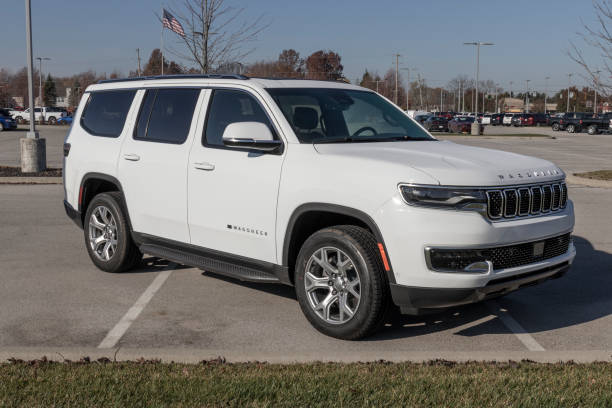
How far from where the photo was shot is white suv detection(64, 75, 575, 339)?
4738 millimetres

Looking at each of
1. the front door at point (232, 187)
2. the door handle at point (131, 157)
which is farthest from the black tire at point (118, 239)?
the front door at point (232, 187)

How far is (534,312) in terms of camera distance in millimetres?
6074

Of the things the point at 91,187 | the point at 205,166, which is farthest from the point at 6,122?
the point at 205,166

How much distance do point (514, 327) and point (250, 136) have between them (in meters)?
2.61

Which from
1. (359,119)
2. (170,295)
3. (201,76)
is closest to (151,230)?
(170,295)

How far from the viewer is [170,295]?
6570 millimetres

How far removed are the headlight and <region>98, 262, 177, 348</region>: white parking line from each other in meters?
2.40

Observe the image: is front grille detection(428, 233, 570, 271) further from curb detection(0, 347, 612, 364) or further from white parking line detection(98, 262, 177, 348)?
white parking line detection(98, 262, 177, 348)

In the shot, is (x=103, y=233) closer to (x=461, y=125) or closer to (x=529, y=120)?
→ (x=461, y=125)

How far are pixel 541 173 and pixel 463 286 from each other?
1.21 metres

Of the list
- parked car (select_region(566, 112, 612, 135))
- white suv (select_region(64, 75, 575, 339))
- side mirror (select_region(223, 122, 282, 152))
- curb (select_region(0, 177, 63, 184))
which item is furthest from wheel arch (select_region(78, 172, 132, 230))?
parked car (select_region(566, 112, 612, 135))

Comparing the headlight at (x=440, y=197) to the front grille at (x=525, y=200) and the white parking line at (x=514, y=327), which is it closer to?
the front grille at (x=525, y=200)

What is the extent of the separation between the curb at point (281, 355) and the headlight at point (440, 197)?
1.06 metres

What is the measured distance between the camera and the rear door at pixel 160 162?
20.7 feet
